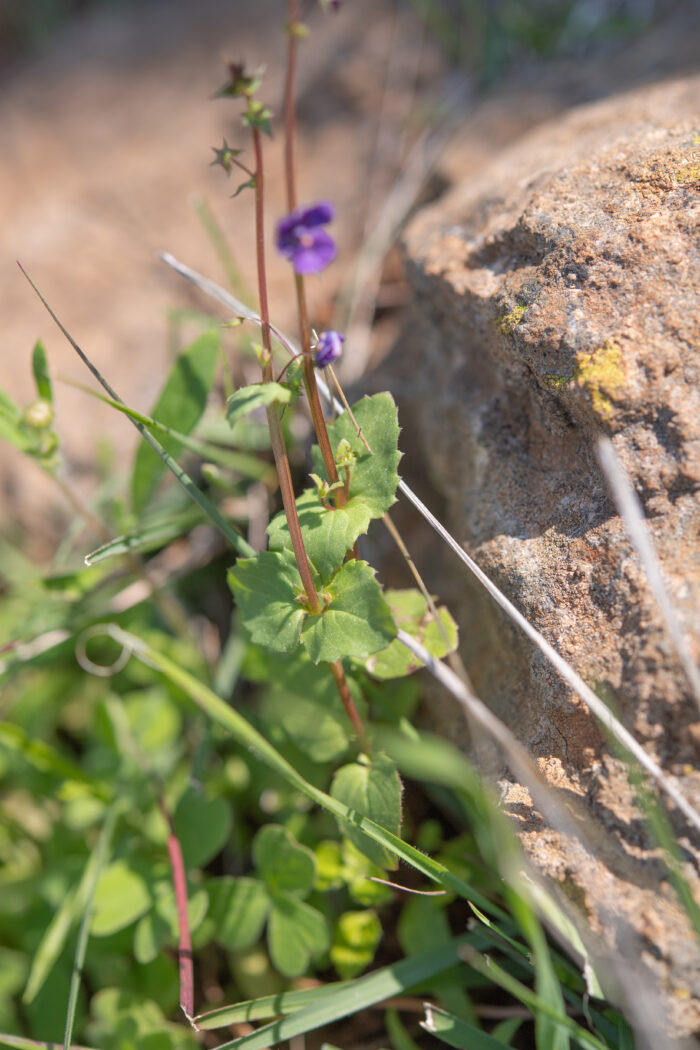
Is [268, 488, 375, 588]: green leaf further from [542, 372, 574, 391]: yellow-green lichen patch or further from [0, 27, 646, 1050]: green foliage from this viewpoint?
[542, 372, 574, 391]: yellow-green lichen patch

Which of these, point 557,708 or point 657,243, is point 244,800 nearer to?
point 557,708

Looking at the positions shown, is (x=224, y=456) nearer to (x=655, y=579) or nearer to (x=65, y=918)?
(x=65, y=918)

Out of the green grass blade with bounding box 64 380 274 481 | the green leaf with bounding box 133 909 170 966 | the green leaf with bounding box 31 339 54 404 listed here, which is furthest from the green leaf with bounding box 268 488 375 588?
the green leaf with bounding box 133 909 170 966

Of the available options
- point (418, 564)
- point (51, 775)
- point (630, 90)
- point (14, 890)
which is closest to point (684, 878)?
point (418, 564)

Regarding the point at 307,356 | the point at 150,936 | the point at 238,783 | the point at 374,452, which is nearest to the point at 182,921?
the point at 150,936

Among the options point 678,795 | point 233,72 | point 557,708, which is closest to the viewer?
point 678,795

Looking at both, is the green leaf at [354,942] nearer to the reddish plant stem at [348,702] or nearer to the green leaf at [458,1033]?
the green leaf at [458,1033]
